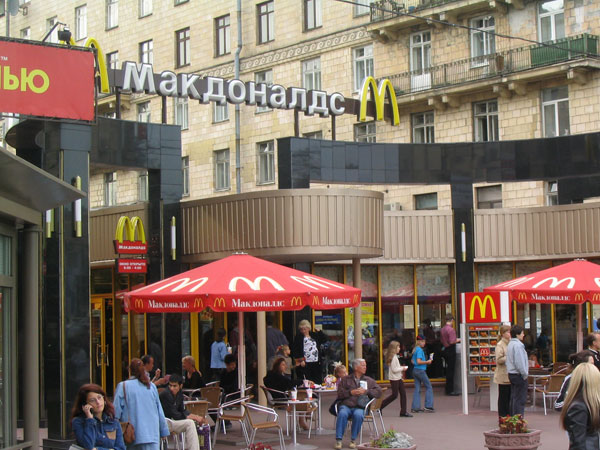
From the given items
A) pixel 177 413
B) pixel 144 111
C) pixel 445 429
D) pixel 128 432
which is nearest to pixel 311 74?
pixel 144 111

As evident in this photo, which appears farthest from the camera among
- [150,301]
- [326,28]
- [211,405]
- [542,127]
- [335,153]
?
[326,28]

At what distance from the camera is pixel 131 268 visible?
70.2 ft

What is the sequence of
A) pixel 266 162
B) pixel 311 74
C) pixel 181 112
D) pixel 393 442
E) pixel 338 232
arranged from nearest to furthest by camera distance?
pixel 393 442
pixel 338 232
pixel 311 74
pixel 266 162
pixel 181 112

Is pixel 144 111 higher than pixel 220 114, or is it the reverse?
pixel 144 111

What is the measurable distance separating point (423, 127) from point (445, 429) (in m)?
24.6

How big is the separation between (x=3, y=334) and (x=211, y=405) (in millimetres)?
5057

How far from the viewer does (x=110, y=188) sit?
174 ft

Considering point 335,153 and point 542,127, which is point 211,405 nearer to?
point 335,153

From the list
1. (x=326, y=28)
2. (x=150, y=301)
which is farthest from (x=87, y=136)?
(x=326, y=28)

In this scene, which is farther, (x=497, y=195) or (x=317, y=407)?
(x=497, y=195)

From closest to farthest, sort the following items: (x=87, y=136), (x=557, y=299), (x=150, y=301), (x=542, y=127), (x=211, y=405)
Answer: (x=150, y=301) < (x=211, y=405) < (x=87, y=136) < (x=557, y=299) < (x=542, y=127)

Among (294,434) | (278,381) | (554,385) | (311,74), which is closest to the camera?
(294,434)

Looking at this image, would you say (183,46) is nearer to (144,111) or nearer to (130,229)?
(144,111)

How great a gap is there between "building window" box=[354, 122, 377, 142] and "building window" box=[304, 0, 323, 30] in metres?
4.85
